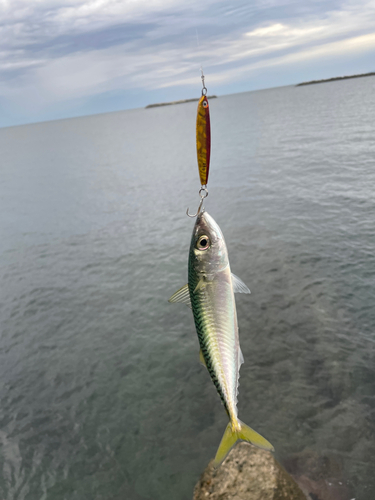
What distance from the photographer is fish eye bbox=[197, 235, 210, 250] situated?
4.43 metres

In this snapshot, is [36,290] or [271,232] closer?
[36,290]

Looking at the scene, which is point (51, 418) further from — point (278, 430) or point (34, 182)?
point (34, 182)

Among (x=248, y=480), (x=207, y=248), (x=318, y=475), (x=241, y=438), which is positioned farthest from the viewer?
(x=318, y=475)

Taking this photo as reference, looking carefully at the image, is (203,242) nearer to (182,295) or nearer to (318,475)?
(182,295)

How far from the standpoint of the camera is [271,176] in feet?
131

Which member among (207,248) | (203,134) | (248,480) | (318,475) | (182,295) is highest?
(203,134)

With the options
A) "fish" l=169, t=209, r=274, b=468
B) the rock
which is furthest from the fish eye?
the rock

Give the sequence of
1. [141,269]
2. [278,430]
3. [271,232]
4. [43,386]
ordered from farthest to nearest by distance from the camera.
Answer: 1. [271,232]
2. [141,269]
3. [43,386]
4. [278,430]

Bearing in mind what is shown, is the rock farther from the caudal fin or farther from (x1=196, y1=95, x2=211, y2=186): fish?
(x1=196, y1=95, x2=211, y2=186): fish

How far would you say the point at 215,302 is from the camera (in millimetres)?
4441

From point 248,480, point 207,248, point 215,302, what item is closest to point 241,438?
point 215,302

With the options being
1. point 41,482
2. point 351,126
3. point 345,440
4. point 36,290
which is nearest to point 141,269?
point 36,290

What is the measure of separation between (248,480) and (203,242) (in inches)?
300

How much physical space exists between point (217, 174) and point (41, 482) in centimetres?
3902
